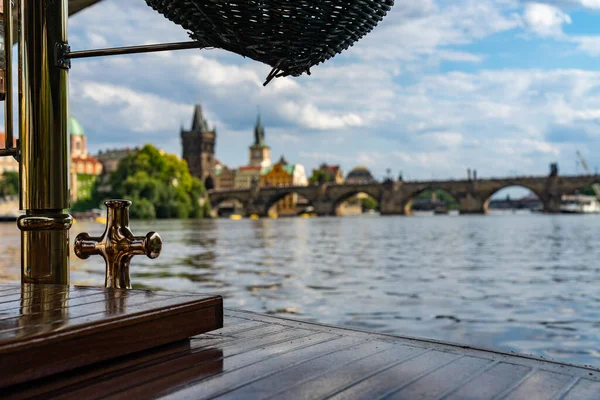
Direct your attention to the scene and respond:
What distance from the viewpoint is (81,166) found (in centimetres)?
8562

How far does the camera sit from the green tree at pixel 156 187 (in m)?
44.4

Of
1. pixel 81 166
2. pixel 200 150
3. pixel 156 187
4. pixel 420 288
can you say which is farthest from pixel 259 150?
pixel 420 288

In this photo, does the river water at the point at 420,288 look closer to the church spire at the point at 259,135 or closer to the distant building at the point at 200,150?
the distant building at the point at 200,150

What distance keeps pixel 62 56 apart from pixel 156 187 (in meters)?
44.7

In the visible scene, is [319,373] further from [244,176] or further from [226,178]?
[226,178]

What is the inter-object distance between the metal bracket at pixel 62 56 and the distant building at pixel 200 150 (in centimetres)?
9249

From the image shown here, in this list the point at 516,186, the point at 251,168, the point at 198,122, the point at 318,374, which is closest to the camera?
the point at 318,374

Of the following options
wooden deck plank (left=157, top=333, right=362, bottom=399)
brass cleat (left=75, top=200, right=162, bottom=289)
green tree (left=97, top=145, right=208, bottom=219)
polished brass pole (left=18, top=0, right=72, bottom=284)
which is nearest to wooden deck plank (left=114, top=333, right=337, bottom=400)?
wooden deck plank (left=157, top=333, right=362, bottom=399)

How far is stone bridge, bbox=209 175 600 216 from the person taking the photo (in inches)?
2349

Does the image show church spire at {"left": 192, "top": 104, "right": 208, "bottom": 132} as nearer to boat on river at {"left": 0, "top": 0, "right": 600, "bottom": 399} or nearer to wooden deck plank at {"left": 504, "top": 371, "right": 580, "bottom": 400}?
boat on river at {"left": 0, "top": 0, "right": 600, "bottom": 399}

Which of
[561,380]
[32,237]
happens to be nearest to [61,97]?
[32,237]

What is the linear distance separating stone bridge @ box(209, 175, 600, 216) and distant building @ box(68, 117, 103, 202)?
17.5 meters

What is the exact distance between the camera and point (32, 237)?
6.04ft

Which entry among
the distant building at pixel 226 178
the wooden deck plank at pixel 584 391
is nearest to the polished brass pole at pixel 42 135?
the wooden deck plank at pixel 584 391
